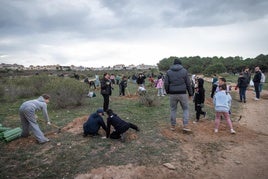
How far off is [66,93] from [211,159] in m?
9.16

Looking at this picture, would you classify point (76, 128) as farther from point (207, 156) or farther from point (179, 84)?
point (207, 156)

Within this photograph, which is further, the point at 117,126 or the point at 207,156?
the point at 117,126

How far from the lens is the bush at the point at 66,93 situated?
1216 cm

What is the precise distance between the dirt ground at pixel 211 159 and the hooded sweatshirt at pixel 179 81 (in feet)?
4.41

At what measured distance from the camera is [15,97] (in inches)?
648

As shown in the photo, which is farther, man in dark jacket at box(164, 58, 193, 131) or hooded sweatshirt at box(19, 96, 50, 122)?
man in dark jacket at box(164, 58, 193, 131)

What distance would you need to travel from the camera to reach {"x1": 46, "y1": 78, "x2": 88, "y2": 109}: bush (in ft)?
39.9

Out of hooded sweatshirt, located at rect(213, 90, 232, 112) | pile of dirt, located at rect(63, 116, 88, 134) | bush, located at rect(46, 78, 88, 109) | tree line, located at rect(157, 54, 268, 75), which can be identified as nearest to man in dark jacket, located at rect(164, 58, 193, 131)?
hooded sweatshirt, located at rect(213, 90, 232, 112)

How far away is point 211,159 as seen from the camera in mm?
5070

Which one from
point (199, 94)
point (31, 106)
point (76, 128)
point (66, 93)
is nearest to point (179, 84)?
point (199, 94)

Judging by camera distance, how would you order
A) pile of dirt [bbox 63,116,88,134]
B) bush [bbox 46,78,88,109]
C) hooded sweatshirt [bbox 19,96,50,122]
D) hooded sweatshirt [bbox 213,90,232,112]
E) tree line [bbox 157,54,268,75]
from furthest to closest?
tree line [bbox 157,54,268,75] → bush [bbox 46,78,88,109] → pile of dirt [bbox 63,116,88,134] → hooded sweatshirt [bbox 213,90,232,112] → hooded sweatshirt [bbox 19,96,50,122]

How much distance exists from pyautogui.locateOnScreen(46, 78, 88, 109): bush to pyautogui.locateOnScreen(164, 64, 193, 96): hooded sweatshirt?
7463 mm

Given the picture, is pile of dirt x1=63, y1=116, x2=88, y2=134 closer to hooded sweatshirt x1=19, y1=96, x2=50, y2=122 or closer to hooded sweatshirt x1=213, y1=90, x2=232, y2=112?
hooded sweatshirt x1=19, y1=96, x2=50, y2=122

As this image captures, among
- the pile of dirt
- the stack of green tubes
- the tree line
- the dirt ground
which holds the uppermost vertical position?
the tree line
